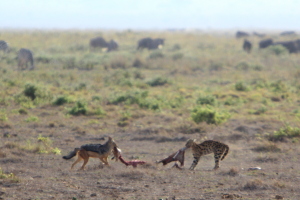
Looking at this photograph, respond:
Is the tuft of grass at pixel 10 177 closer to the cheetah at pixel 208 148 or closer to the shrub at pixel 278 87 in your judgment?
the cheetah at pixel 208 148

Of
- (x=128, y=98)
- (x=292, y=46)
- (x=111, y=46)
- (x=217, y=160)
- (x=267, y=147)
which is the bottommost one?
(x=267, y=147)

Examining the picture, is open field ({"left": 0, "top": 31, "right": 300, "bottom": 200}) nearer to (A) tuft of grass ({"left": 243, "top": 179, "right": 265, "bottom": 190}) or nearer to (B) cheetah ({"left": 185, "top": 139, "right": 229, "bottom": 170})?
(A) tuft of grass ({"left": 243, "top": 179, "right": 265, "bottom": 190})

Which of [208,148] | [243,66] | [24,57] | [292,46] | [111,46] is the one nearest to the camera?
[208,148]

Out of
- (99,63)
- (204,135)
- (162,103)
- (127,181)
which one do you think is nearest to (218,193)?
(127,181)

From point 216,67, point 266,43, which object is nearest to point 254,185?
point 216,67

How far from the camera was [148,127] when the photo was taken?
14.2m

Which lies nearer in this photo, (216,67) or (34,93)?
(34,93)

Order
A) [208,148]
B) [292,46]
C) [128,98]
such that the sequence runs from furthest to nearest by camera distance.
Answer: [292,46] < [128,98] < [208,148]

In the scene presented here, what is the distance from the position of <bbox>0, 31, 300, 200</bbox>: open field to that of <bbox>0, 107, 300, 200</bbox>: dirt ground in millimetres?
22

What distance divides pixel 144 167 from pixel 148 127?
481 cm

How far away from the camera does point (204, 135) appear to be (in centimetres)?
1327

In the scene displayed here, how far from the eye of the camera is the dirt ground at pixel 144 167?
7.69 metres

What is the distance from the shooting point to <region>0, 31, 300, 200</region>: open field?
26.5 ft

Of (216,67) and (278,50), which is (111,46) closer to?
(278,50)
